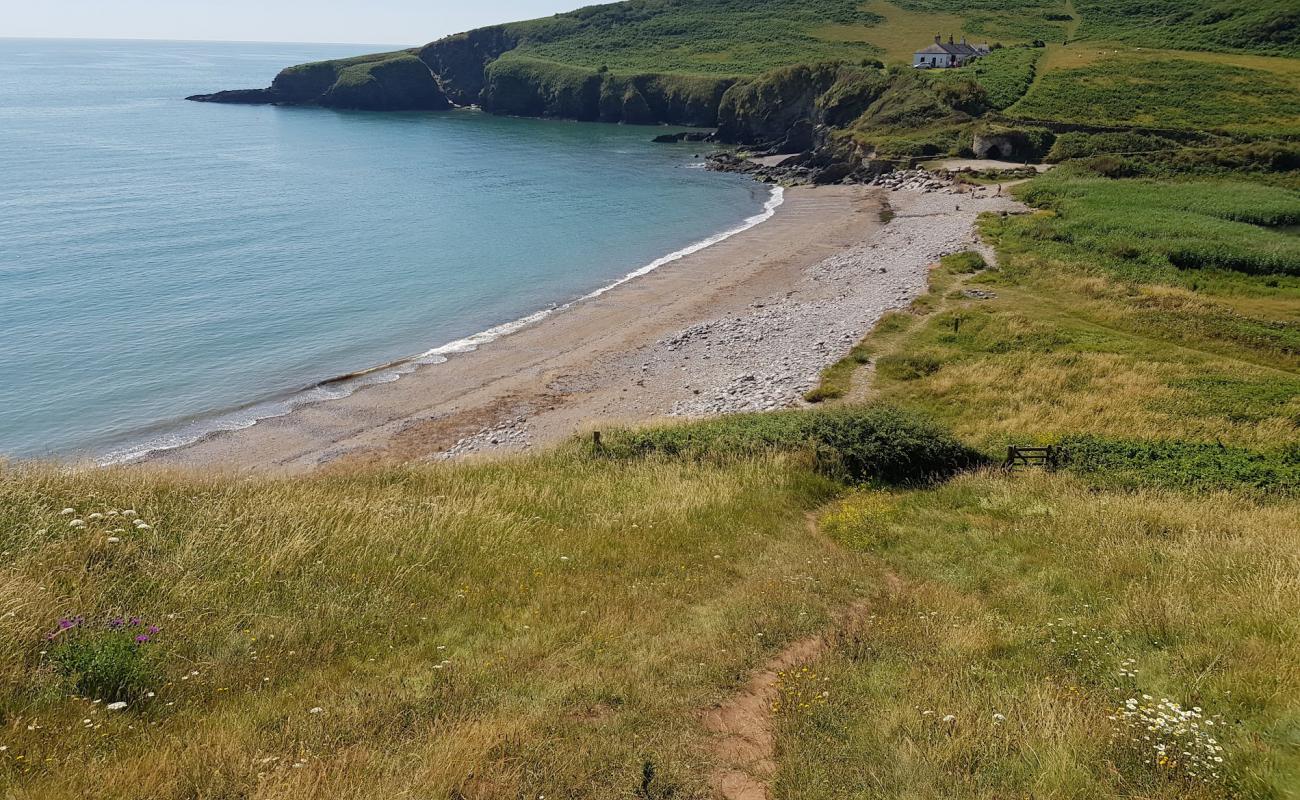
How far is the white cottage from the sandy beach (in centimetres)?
7452

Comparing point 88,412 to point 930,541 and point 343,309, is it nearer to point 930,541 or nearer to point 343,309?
point 343,309

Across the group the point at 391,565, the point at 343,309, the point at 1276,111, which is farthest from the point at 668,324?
the point at 1276,111

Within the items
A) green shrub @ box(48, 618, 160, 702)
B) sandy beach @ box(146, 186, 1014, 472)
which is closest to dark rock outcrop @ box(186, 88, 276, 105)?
sandy beach @ box(146, 186, 1014, 472)

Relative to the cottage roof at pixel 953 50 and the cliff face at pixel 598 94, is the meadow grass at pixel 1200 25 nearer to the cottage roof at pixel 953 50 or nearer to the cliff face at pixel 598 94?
the cottage roof at pixel 953 50

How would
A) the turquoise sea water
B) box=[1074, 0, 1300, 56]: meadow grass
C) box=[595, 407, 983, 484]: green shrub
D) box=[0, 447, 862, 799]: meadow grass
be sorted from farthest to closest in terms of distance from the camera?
box=[1074, 0, 1300, 56]: meadow grass < the turquoise sea water < box=[595, 407, 983, 484]: green shrub < box=[0, 447, 862, 799]: meadow grass

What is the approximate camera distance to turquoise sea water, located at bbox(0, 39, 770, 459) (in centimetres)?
3191

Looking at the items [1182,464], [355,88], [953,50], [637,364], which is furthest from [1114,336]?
[355,88]

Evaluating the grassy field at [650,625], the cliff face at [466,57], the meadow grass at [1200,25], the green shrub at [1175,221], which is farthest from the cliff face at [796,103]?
the grassy field at [650,625]

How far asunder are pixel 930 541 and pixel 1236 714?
629 cm

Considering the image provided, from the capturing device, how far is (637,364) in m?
33.8

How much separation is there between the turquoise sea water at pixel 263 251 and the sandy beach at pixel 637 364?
2.69 meters

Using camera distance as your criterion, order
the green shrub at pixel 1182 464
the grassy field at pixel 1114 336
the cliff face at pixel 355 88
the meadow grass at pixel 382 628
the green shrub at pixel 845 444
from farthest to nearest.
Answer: the cliff face at pixel 355 88 < the grassy field at pixel 1114 336 < the green shrub at pixel 845 444 < the green shrub at pixel 1182 464 < the meadow grass at pixel 382 628

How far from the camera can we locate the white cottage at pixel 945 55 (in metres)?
114

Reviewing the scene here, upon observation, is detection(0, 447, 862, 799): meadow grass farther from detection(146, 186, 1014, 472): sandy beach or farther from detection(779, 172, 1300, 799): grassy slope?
detection(146, 186, 1014, 472): sandy beach
